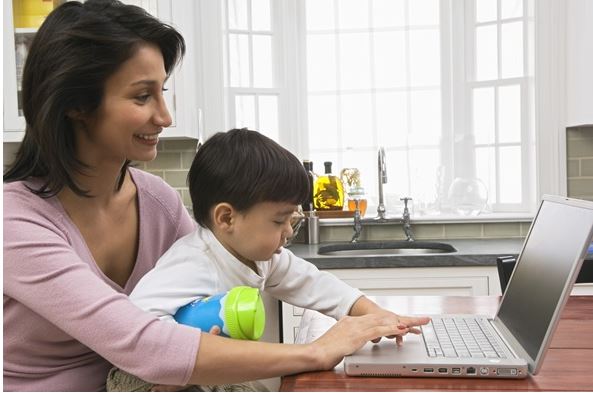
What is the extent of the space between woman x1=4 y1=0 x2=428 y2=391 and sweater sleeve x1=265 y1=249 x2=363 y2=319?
0.82ft

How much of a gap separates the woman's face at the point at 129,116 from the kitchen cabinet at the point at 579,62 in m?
2.22

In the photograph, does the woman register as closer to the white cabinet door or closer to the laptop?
the laptop

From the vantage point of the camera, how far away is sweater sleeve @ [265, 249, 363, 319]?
153 cm

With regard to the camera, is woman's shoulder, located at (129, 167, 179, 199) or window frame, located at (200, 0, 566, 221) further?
window frame, located at (200, 0, 566, 221)

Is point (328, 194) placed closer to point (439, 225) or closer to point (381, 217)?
point (381, 217)

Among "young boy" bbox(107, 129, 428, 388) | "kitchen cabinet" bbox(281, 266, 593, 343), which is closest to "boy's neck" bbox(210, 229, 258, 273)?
"young boy" bbox(107, 129, 428, 388)

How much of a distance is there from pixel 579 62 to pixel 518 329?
216 centimetres

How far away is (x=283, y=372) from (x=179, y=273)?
33 cm

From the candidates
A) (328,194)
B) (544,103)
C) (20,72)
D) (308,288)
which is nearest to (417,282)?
(328,194)

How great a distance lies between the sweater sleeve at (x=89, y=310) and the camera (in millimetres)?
1078

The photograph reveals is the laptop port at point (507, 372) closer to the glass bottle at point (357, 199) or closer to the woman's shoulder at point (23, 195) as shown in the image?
the woman's shoulder at point (23, 195)

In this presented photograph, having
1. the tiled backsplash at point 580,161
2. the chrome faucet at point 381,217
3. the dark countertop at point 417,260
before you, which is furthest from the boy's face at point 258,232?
the tiled backsplash at point 580,161

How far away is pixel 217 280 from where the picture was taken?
4.41 ft

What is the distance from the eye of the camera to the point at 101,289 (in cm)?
111
